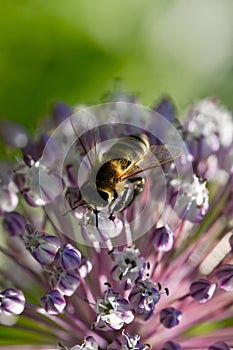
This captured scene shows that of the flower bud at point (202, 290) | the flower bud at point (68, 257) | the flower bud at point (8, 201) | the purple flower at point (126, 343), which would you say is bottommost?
the purple flower at point (126, 343)

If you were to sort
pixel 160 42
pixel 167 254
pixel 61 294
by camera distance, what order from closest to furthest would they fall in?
Answer: pixel 61 294 → pixel 167 254 → pixel 160 42

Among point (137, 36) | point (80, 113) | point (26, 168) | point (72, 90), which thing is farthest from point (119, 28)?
point (26, 168)

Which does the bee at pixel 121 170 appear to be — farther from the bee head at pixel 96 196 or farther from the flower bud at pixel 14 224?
the flower bud at pixel 14 224

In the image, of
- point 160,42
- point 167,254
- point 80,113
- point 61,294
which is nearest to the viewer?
point 61,294

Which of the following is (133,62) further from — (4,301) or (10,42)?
(4,301)

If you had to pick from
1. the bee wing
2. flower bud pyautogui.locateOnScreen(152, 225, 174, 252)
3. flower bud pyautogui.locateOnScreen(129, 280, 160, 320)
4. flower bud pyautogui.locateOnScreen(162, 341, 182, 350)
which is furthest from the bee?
flower bud pyautogui.locateOnScreen(162, 341, 182, 350)

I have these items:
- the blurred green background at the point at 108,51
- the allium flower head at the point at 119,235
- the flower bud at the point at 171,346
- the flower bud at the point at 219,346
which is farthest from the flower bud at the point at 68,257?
the blurred green background at the point at 108,51
